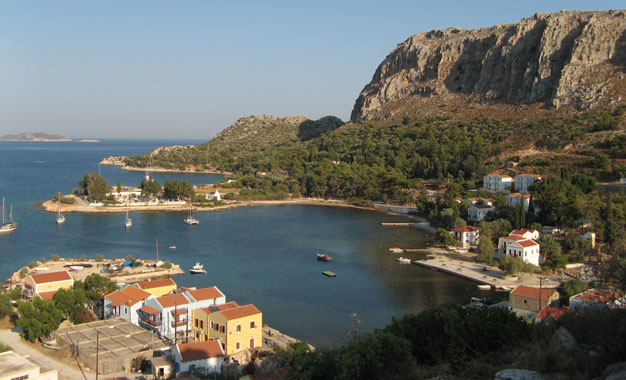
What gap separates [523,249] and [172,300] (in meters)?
14.3

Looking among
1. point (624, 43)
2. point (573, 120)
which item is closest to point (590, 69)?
point (624, 43)

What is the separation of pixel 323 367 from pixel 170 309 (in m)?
7.28

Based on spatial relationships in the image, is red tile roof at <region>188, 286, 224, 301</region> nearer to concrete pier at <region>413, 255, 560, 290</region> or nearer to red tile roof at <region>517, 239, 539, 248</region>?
concrete pier at <region>413, 255, 560, 290</region>

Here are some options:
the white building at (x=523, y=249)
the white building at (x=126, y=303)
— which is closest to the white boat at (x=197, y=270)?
the white building at (x=126, y=303)

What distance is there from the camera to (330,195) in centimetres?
4606

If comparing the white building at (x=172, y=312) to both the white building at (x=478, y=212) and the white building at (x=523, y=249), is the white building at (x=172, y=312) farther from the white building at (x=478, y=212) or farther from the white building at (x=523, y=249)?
the white building at (x=478, y=212)

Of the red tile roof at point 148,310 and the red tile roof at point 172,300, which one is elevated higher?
the red tile roof at point 172,300

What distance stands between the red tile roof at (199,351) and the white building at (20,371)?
250 centimetres

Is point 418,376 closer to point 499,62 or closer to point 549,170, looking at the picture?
point 549,170

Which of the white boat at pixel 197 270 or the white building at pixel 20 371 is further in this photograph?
the white boat at pixel 197 270

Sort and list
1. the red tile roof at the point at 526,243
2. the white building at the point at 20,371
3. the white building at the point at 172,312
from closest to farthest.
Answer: the white building at the point at 20,371
the white building at the point at 172,312
the red tile roof at the point at 526,243

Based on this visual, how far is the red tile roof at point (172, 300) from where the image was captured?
14133 mm

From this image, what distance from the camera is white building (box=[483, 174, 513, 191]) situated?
35469 mm

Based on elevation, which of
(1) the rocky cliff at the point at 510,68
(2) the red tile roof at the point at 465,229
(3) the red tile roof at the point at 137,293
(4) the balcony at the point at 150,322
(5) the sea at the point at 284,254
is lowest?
(5) the sea at the point at 284,254
